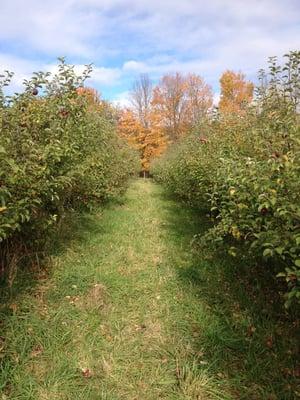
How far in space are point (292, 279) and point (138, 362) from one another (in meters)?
1.79

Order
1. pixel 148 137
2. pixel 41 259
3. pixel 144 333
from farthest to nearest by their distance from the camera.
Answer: pixel 148 137 → pixel 41 259 → pixel 144 333

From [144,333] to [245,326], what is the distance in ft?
3.47

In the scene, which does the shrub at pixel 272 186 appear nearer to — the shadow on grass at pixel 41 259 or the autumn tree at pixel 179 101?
the shadow on grass at pixel 41 259

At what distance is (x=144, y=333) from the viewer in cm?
374

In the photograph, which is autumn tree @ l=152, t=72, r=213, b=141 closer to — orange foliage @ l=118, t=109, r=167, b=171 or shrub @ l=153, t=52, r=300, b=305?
orange foliage @ l=118, t=109, r=167, b=171

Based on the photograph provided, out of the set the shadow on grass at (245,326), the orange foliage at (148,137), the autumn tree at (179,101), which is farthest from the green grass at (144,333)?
the autumn tree at (179,101)

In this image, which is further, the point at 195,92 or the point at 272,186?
the point at 195,92

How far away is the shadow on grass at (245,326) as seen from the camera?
303cm

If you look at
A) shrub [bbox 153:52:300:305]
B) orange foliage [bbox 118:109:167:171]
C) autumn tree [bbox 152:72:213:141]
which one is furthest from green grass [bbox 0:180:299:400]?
autumn tree [bbox 152:72:213:141]

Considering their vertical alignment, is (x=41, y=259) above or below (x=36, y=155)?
below

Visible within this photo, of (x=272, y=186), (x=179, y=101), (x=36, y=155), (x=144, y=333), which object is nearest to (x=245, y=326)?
(x=144, y=333)

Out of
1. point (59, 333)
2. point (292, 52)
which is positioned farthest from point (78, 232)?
point (292, 52)

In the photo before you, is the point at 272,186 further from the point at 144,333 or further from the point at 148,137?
the point at 148,137

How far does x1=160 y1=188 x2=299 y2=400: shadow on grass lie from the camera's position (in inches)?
119
